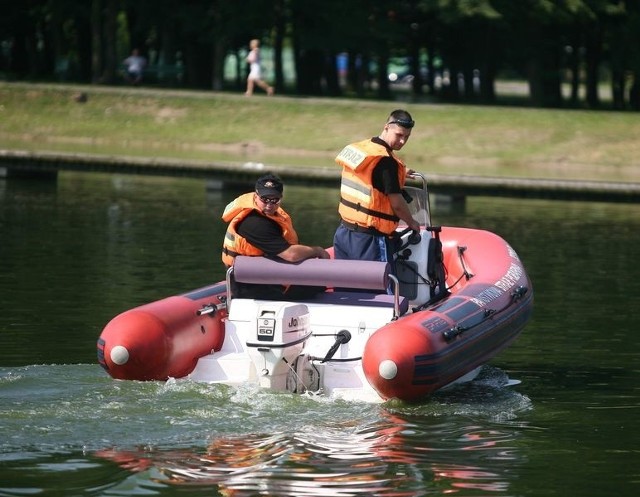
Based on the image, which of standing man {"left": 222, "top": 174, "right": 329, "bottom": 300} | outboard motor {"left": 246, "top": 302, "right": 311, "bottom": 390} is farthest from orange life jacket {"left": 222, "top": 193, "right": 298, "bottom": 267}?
outboard motor {"left": 246, "top": 302, "right": 311, "bottom": 390}

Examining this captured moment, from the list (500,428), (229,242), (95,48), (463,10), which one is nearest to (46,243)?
(229,242)

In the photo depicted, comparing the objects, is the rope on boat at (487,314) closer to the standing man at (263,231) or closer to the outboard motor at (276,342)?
the outboard motor at (276,342)

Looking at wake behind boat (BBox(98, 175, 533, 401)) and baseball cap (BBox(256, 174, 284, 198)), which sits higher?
baseball cap (BBox(256, 174, 284, 198))

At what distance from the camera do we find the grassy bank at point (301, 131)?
27188 millimetres

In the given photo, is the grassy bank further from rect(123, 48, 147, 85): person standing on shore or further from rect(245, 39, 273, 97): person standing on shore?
rect(123, 48, 147, 85): person standing on shore

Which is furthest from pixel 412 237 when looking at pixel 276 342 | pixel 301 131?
pixel 301 131

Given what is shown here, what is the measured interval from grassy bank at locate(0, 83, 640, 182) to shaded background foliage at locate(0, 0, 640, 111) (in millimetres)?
6285

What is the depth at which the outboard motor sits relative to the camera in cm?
873

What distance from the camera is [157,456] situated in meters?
7.69

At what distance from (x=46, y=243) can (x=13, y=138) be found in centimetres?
1435

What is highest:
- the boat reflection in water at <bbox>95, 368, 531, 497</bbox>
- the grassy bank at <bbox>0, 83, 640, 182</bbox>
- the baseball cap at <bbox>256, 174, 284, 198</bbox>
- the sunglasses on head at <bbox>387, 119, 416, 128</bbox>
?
the grassy bank at <bbox>0, 83, 640, 182</bbox>

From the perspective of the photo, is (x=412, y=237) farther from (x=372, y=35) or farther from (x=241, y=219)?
(x=372, y=35)

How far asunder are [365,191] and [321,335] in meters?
1.09

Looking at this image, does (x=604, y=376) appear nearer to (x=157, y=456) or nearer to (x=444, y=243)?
(x=444, y=243)
